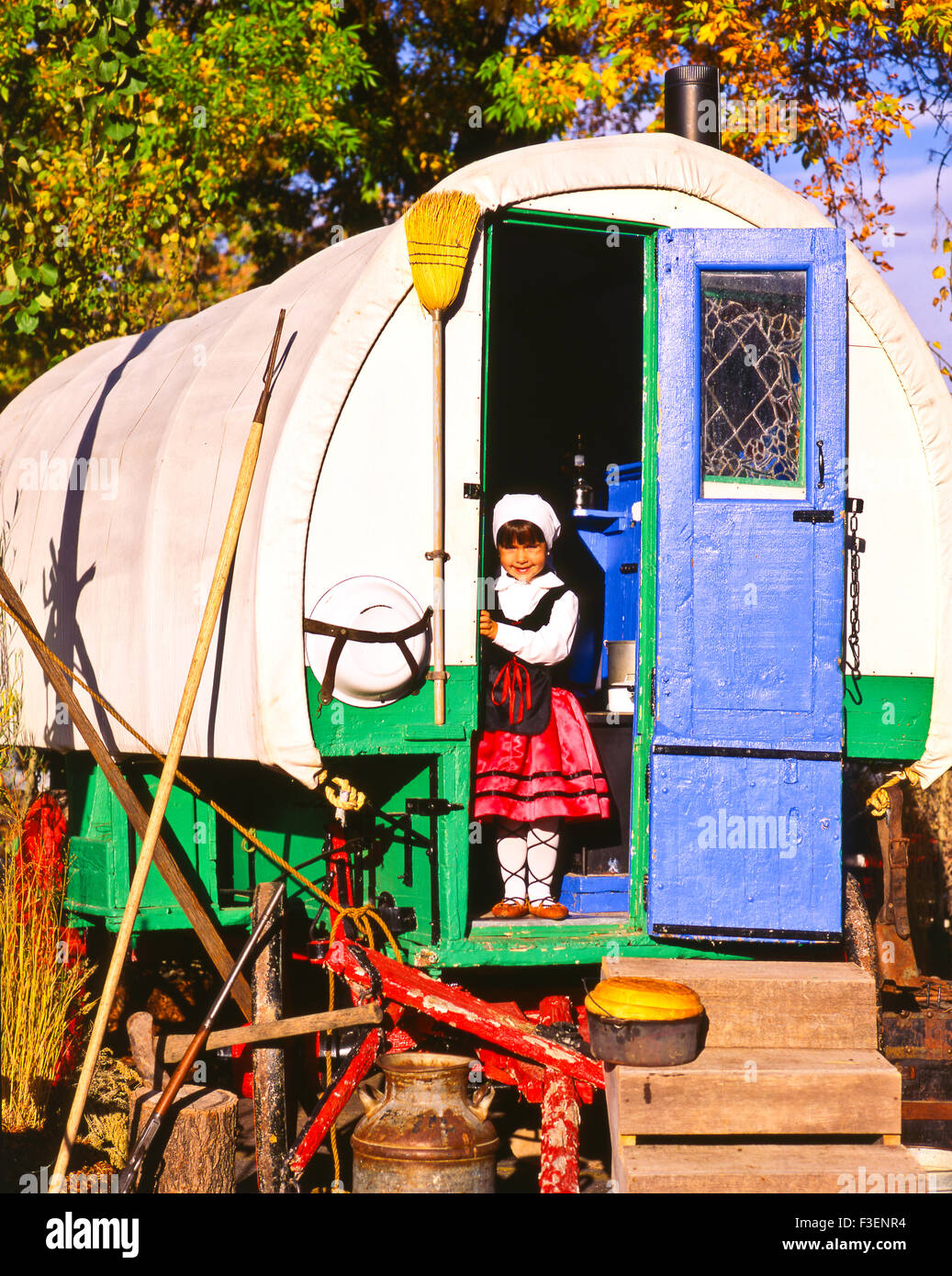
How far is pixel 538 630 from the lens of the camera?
667 cm

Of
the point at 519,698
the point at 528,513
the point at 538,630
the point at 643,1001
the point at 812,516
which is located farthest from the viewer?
the point at 528,513

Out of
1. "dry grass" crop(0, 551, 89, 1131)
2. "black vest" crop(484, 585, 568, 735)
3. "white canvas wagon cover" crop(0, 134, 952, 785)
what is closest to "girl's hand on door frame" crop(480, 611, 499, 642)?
"black vest" crop(484, 585, 568, 735)

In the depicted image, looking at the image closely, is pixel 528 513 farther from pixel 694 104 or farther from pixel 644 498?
pixel 694 104

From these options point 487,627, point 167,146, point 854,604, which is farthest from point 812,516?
point 167,146

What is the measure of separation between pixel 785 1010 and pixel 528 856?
1.32 meters

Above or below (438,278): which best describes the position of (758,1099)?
below

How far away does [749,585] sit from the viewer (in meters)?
5.77

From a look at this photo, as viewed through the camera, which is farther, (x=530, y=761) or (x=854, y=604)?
(x=530, y=761)

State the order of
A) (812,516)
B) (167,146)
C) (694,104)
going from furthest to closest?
1. (167,146)
2. (694,104)
3. (812,516)

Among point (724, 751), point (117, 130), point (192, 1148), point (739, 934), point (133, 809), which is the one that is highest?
point (117, 130)

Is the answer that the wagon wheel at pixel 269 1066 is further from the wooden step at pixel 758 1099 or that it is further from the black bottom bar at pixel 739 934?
the black bottom bar at pixel 739 934

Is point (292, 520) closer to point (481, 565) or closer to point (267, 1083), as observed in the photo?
point (481, 565)

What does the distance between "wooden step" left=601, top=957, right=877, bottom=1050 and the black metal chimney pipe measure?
397 centimetres

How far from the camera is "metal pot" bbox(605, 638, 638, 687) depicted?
7329 mm
